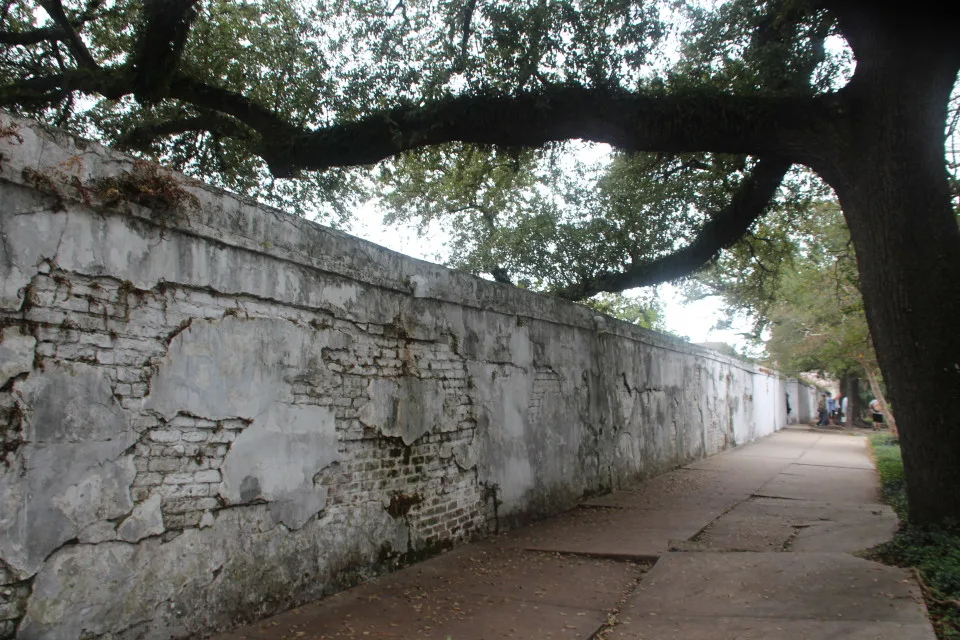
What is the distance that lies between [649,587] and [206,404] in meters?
3.19

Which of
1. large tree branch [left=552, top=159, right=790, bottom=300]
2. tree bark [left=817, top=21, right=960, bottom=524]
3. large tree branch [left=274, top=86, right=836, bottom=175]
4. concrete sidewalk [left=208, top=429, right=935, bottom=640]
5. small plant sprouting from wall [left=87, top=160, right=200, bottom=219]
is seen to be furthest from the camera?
large tree branch [left=552, top=159, right=790, bottom=300]

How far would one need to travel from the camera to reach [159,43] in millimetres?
7305

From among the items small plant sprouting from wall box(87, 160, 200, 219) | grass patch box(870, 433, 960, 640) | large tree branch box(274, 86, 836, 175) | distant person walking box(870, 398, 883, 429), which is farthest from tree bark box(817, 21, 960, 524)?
distant person walking box(870, 398, 883, 429)

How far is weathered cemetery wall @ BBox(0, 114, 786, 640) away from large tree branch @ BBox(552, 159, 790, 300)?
481cm

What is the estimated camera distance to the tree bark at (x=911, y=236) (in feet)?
18.5

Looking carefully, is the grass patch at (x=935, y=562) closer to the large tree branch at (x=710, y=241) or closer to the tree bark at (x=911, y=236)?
the tree bark at (x=911, y=236)

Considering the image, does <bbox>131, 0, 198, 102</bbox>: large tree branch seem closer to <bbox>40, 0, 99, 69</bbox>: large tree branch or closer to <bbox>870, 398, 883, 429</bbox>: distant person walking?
<bbox>40, 0, 99, 69</bbox>: large tree branch

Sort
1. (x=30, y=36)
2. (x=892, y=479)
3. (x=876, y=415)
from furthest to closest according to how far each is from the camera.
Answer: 1. (x=876, y=415)
2. (x=892, y=479)
3. (x=30, y=36)

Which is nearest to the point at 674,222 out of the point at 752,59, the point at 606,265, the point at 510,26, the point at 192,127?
the point at 606,265

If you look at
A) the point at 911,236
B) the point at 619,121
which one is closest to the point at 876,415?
the point at 911,236

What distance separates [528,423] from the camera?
7102 mm

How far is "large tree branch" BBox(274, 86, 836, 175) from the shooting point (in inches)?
Result: 268

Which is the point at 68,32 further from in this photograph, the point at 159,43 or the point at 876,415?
the point at 876,415

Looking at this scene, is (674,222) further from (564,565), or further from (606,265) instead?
(564,565)
